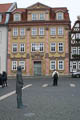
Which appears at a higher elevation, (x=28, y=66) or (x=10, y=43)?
(x=10, y=43)

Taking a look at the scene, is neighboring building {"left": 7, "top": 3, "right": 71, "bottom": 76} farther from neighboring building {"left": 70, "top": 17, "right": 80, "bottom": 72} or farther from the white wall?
neighboring building {"left": 70, "top": 17, "right": 80, "bottom": 72}

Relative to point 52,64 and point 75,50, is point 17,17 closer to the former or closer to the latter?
point 52,64

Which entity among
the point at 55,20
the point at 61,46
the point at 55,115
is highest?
the point at 55,20

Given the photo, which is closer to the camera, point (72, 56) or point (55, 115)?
point (55, 115)

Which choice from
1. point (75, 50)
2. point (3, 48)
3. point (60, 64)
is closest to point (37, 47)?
point (60, 64)

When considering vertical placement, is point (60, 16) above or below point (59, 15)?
below

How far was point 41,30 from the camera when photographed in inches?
2239

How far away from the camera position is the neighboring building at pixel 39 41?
56281 millimetres

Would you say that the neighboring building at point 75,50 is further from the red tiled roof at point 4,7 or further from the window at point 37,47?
the red tiled roof at point 4,7

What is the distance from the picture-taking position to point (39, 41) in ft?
187

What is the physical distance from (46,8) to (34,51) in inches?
324

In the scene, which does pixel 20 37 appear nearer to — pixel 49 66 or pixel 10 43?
pixel 10 43

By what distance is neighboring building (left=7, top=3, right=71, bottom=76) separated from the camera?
56.3 meters

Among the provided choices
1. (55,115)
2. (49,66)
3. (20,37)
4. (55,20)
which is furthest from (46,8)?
(55,115)
